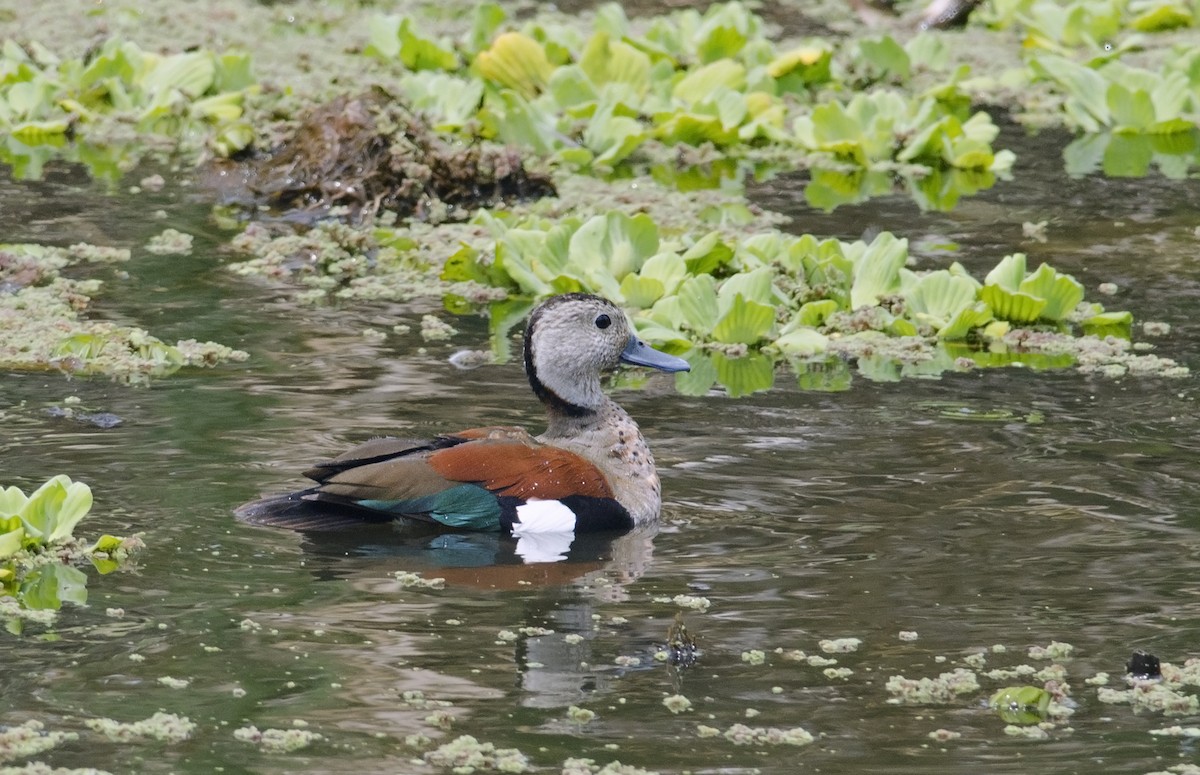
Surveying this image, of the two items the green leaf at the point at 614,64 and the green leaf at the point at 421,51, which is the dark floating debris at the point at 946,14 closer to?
the green leaf at the point at 614,64

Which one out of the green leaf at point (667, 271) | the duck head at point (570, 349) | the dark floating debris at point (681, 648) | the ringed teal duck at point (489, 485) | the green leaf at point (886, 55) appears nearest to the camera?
the dark floating debris at point (681, 648)

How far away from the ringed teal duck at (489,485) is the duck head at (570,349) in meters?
0.14

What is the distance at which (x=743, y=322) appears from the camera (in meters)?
8.80

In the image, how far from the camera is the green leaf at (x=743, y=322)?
8.75 meters

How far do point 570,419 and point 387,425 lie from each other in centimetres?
84

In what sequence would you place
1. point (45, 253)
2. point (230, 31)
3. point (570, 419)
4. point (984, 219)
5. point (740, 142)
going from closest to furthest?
point (570, 419), point (45, 253), point (984, 219), point (740, 142), point (230, 31)

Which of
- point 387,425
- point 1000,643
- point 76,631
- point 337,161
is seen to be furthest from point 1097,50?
point 76,631

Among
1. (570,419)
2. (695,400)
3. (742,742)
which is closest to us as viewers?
(742,742)

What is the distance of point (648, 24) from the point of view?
16797 mm

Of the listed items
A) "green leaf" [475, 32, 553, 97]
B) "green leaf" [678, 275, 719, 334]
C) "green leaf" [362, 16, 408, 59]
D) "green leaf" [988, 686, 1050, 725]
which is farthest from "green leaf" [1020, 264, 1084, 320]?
"green leaf" [362, 16, 408, 59]

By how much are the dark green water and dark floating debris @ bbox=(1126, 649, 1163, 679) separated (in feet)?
0.27

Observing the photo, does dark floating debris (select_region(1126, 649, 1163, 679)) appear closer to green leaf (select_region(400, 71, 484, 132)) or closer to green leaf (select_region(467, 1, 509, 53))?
green leaf (select_region(400, 71, 484, 132))

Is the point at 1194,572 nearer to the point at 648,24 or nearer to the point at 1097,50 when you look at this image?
the point at 1097,50

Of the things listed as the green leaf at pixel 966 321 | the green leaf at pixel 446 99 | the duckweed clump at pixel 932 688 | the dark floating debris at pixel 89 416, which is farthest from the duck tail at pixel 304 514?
the green leaf at pixel 446 99
